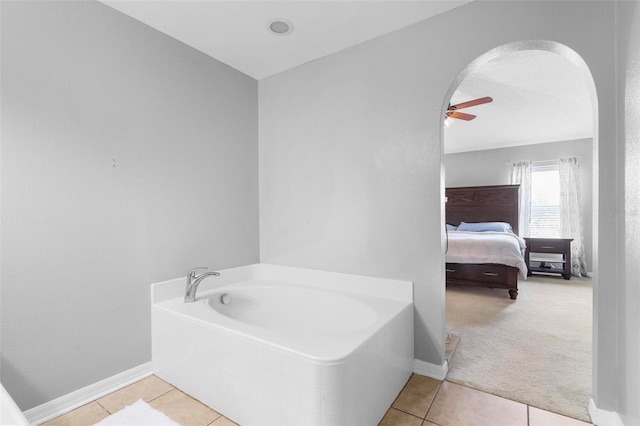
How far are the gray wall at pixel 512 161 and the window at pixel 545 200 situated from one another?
216mm

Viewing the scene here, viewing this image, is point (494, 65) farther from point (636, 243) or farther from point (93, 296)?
point (93, 296)

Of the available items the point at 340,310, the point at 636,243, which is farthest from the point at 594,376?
the point at 340,310

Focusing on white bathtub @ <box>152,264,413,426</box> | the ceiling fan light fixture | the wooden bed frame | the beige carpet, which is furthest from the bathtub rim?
the wooden bed frame

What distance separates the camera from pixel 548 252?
5.03m

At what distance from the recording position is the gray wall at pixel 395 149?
1505 mm

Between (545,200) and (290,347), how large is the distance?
19.3 ft

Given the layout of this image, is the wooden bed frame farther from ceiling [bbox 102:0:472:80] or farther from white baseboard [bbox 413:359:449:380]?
ceiling [bbox 102:0:472:80]

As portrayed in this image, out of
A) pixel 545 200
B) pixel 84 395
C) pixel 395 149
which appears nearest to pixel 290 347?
pixel 84 395

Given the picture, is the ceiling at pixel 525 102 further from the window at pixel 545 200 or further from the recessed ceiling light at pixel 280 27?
the recessed ceiling light at pixel 280 27

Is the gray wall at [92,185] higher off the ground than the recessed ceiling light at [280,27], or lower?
lower

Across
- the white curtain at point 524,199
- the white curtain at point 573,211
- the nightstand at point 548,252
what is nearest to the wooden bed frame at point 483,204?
the white curtain at point 524,199

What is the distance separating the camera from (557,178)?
531 cm

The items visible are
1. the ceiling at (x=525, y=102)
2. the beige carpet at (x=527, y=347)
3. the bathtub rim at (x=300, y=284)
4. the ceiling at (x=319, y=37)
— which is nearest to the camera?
the bathtub rim at (x=300, y=284)

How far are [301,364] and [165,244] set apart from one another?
1403 millimetres
